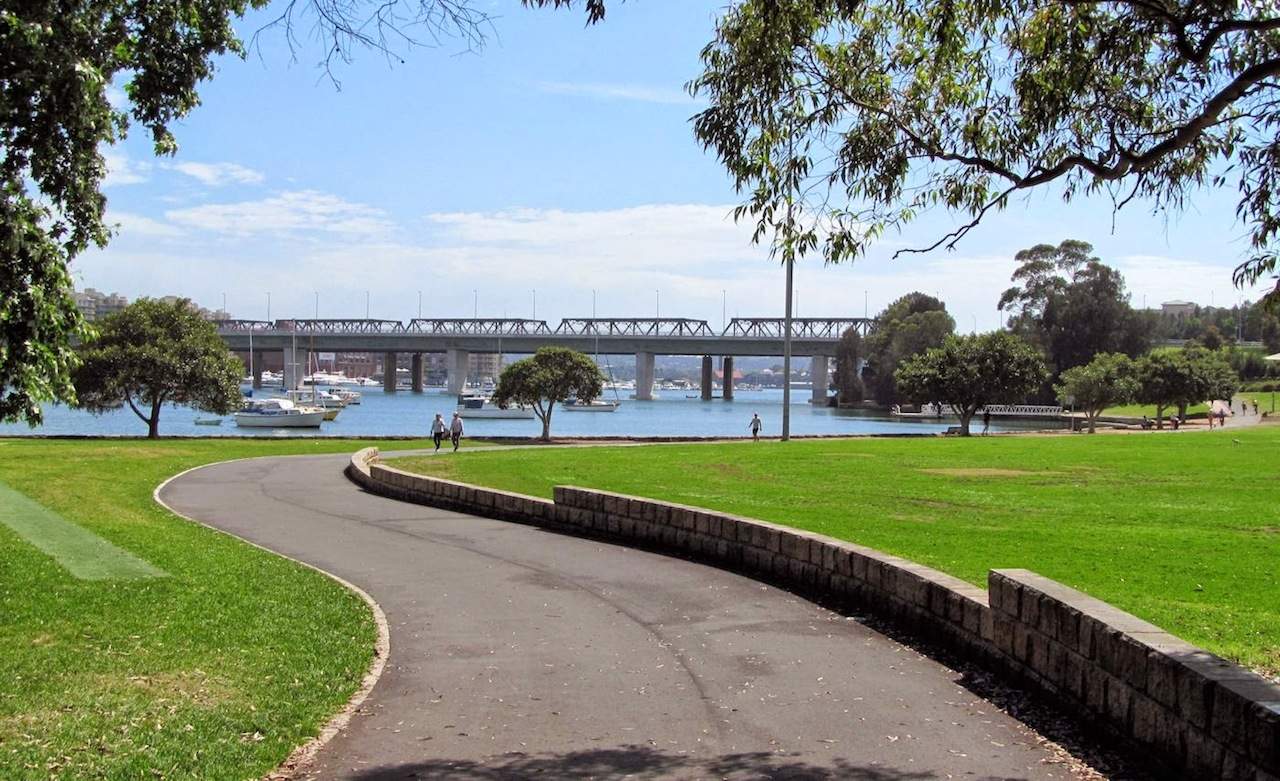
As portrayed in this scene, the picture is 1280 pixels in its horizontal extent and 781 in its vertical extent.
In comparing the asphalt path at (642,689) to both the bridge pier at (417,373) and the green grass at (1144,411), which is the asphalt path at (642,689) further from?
the bridge pier at (417,373)

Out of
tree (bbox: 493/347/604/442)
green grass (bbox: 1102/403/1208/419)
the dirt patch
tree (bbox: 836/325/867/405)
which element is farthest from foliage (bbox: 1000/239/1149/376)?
the dirt patch

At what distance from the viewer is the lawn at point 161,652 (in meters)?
6.80

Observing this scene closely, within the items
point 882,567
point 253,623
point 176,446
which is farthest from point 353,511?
point 176,446

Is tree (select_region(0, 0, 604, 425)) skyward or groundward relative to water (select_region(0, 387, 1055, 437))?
skyward

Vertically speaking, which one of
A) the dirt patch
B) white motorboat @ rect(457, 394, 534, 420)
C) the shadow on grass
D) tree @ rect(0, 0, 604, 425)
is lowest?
white motorboat @ rect(457, 394, 534, 420)

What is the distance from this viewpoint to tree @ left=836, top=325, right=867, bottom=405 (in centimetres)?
14925

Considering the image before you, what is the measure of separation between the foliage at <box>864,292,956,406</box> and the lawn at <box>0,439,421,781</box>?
111519mm

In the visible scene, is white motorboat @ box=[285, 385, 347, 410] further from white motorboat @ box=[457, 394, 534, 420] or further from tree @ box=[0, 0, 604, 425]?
tree @ box=[0, 0, 604, 425]

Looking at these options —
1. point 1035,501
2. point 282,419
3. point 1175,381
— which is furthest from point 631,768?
point 282,419

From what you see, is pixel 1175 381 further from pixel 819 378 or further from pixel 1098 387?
pixel 819 378

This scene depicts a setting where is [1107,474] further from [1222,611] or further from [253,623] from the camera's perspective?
[253,623]

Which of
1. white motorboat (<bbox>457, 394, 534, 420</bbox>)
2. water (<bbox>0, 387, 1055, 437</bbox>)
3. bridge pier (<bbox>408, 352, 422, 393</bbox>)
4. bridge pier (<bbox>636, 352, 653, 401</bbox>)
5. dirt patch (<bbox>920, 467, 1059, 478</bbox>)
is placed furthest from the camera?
bridge pier (<bbox>408, 352, 422, 393</bbox>)

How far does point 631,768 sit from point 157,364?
51676 mm

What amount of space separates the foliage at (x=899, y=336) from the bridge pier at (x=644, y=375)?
28203mm
